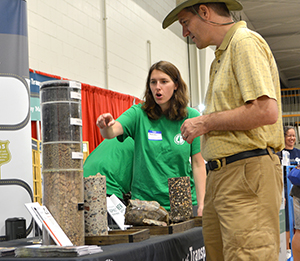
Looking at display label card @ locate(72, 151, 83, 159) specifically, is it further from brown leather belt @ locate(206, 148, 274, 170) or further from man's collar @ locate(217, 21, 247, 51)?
man's collar @ locate(217, 21, 247, 51)

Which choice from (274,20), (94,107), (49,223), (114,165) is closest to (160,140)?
(114,165)

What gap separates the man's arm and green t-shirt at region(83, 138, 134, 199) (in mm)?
1365

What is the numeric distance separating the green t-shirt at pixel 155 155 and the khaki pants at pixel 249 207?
671 millimetres

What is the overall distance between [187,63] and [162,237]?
812 centimetres

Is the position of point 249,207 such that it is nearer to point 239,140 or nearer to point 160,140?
point 239,140

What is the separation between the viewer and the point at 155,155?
211cm

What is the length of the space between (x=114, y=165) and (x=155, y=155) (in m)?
0.69

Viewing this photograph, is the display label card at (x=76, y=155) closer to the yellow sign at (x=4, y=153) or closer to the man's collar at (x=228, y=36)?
the man's collar at (x=228, y=36)

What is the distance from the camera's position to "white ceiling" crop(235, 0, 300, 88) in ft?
33.2

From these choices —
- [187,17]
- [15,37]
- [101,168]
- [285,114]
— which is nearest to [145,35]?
[15,37]

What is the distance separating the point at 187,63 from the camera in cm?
936

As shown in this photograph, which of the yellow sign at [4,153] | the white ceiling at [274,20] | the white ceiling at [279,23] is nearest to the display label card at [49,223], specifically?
the yellow sign at [4,153]

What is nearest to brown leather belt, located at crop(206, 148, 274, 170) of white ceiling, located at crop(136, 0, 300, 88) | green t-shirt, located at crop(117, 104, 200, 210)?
green t-shirt, located at crop(117, 104, 200, 210)

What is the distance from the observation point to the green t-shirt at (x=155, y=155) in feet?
6.83
